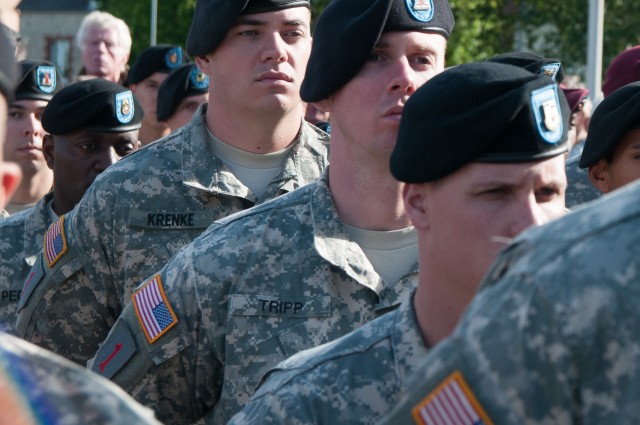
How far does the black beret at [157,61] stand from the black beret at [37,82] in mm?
1130

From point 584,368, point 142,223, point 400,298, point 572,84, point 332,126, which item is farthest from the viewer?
point 572,84

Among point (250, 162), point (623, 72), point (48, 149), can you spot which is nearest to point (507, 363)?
point (250, 162)

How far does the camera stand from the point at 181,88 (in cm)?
800

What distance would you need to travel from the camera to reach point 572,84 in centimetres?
1082

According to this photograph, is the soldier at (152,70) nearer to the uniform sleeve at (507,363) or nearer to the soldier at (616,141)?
the soldier at (616,141)

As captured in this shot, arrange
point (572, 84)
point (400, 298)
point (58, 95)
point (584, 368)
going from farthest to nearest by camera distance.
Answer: point (572, 84) < point (58, 95) < point (400, 298) < point (584, 368)

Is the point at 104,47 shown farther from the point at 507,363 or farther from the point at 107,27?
the point at 507,363

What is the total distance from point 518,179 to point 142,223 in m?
2.35

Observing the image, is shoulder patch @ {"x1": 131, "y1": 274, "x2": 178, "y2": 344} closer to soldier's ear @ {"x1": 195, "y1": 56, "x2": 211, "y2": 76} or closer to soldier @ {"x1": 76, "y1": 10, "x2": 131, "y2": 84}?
soldier's ear @ {"x1": 195, "y1": 56, "x2": 211, "y2": 76}

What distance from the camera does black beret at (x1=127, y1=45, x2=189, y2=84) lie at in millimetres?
9289

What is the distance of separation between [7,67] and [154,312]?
208 centimetres

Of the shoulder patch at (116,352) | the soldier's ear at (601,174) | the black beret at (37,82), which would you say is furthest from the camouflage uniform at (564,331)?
the black beret at (37,82)

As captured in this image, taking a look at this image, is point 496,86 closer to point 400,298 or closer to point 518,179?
point 518,179

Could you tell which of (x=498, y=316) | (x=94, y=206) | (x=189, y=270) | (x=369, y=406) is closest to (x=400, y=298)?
(x=189, y=270)
